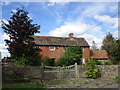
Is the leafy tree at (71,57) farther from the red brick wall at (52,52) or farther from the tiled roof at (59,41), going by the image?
the tiled roof at (59,41)

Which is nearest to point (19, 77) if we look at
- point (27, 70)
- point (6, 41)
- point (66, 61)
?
point (27, 70)

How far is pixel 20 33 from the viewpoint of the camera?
1373 centimetres

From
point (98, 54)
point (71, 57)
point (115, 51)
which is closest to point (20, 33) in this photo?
point (71, 57)

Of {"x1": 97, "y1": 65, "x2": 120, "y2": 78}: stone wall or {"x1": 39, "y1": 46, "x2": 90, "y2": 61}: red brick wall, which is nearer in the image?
{"x1": 97, "y1": 65, "x2": 120, "y2": 78}: stone wall

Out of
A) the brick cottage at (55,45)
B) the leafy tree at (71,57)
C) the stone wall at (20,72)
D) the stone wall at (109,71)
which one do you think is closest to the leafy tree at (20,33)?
the stone wall at (20,72)

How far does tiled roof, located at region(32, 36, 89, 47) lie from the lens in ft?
99.0

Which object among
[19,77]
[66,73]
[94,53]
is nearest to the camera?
[19,77]

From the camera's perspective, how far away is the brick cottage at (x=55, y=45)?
29.8 metres

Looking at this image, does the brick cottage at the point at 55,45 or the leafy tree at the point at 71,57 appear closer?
the leafy tree at the point at 71,57

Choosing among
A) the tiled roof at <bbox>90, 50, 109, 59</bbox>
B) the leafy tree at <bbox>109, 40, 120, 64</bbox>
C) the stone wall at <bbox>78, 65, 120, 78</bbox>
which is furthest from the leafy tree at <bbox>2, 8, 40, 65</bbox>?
the tiled roof at <bbox>90, 50, 109, 59</bbox>

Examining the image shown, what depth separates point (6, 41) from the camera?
1361 cm

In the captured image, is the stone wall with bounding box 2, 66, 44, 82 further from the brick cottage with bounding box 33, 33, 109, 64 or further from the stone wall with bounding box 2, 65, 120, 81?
the brick cottage with bounding box 33, 33, 109, 64

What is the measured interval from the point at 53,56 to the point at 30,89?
23192 millimetres

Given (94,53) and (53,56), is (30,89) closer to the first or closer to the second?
(53,56)
